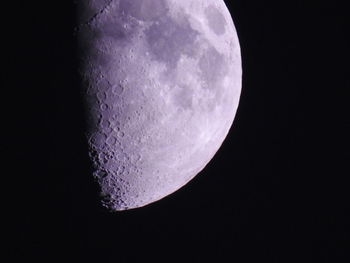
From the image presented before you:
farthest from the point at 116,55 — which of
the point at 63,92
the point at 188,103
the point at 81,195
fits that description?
the point at 81,195

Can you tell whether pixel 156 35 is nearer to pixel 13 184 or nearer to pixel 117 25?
pixel 117 25

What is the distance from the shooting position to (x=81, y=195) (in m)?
2.41

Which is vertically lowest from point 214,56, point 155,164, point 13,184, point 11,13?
point 155,164

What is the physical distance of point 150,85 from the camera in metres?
2.10

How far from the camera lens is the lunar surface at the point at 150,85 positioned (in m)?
2.05

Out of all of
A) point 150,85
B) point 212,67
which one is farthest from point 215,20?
point 150,85

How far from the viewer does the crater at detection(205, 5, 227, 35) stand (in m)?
2.34

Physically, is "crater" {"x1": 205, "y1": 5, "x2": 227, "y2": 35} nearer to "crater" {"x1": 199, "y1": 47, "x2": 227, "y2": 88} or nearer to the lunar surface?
the lunar surface

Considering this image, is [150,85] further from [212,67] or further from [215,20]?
[215,20]

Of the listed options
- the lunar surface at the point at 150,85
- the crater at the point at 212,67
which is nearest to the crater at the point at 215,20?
the lunar surface at the point at 150,85

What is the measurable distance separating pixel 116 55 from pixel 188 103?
1.46 feet

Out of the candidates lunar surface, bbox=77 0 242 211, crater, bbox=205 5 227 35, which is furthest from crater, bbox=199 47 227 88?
crater, bbox=205 5 227 35

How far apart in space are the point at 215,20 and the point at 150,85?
0.59m

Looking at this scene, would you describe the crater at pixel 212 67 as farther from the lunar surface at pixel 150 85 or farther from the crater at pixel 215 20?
the crater at pixel 215 20
